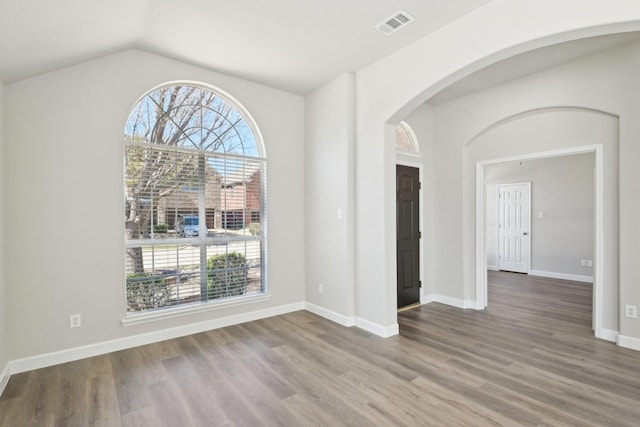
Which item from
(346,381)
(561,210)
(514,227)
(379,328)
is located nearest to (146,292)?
(346,381)

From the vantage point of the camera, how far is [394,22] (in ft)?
9.21

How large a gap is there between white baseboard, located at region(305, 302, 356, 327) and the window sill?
611 millimetres

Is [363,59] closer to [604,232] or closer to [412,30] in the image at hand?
[412,30]

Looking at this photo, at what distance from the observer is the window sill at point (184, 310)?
3252 millimetres

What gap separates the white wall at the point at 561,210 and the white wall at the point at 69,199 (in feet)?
19.6

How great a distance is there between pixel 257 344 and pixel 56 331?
5.92 feet

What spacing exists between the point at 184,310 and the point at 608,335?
4528 millimetres

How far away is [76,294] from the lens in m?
2.97

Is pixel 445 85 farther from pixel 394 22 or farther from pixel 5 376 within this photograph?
pixel 5 376

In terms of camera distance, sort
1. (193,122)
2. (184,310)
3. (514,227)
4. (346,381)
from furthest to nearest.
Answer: (514,227) < (193,122) < (184,310) < (346,381)

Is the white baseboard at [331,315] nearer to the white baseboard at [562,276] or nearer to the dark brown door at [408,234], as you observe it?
the dark brown door at [408,234]

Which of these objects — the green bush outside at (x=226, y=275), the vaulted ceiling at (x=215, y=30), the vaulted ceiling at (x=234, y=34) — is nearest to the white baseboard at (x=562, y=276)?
the vaulted ceiling at (x=234, y=34)

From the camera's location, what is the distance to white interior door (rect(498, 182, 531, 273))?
7.06 meters

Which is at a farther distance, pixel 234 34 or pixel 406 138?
pixel 406 138
